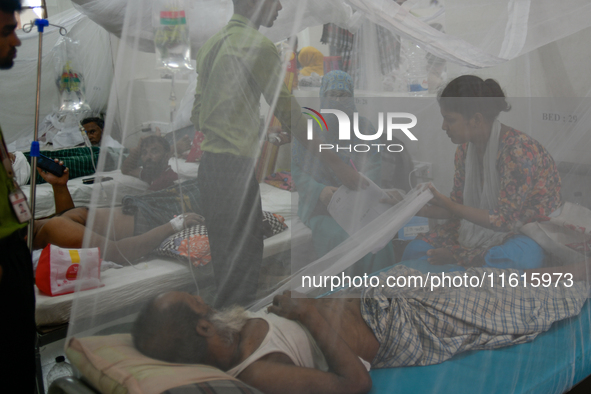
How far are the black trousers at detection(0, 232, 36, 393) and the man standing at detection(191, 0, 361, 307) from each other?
1.49 feet

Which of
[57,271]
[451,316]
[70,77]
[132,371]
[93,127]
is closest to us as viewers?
[132,371]

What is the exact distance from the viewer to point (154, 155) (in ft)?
4.16

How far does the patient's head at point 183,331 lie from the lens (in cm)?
112

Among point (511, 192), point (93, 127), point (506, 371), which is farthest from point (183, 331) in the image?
point (93, 127)

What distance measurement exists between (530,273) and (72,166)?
3.11m

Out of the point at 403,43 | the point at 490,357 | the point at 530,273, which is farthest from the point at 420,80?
the point at 490,357

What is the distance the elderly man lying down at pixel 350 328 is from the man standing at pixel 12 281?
0.89ft

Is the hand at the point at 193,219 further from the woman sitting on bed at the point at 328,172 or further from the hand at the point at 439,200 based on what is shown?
the hand at the point at 439,200

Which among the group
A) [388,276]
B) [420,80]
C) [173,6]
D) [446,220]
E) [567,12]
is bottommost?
[388,276]

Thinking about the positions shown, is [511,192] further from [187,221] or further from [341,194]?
[187,221]

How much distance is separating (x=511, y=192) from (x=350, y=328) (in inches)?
24.3

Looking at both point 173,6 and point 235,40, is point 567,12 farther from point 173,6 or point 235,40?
point 173,6

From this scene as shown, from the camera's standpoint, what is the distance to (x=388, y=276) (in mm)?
1301

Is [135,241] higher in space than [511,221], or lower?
lower
